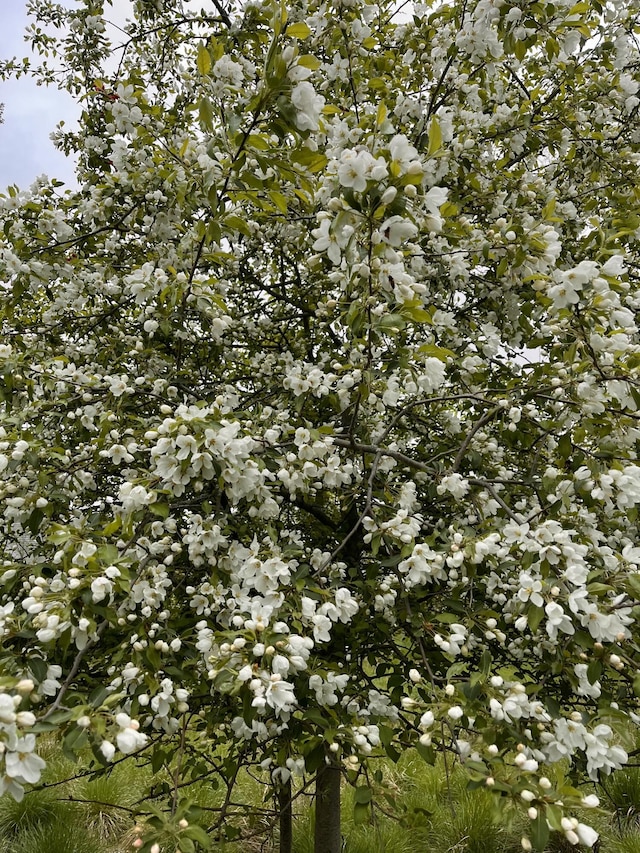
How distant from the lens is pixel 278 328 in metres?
3.49

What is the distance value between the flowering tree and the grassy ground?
0.95 m

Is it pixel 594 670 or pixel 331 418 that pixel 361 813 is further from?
pixel 331 418

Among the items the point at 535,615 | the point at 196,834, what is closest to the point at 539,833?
the point at 535,615

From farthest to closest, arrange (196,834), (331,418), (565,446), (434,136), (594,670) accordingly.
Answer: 1. (331,418)
2. (565,446)
3. (594,670)
4. (434,136)
5. (196,834)

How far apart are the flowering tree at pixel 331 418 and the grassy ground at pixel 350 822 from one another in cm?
95

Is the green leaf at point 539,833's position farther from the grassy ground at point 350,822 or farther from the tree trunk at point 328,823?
the grassy ground at point 350,822

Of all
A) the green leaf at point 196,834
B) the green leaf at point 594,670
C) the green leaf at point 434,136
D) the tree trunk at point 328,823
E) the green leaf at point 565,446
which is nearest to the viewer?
the green leaf at point 196,834

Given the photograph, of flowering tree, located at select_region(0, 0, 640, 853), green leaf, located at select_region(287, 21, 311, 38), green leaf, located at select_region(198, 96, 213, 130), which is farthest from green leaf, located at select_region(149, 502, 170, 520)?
green leaf, located at select_region(287, 21, 311, 38)

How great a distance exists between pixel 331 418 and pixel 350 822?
314 cm

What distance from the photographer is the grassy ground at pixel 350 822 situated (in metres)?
3.80

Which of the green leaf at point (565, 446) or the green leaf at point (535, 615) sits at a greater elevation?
the green leaf at point (565, 446)

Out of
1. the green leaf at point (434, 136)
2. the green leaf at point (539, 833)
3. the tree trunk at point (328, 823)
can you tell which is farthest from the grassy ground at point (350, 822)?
the green leaf at point (434, 136)

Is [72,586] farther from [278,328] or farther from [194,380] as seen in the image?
[278,328]

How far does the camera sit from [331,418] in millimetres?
2635
